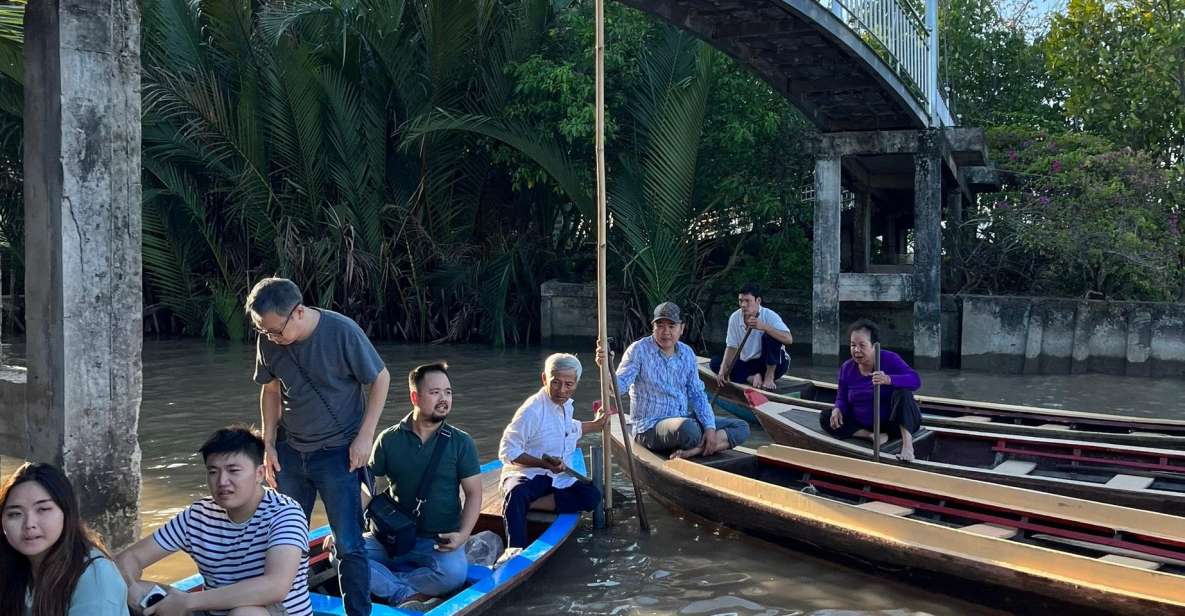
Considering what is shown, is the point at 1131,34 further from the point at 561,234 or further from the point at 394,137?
the point at 394,137

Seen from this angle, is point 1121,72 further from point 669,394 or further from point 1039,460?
point 669,394

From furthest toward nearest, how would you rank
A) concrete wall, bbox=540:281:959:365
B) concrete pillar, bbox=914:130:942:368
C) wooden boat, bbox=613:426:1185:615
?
1. concrete wall, bbox=540:281:959:365
2. concrete pillar, bbox=914:130:942:368
3. wooden boat, bbox=613:426:1185:615

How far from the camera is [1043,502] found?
5.45 metres

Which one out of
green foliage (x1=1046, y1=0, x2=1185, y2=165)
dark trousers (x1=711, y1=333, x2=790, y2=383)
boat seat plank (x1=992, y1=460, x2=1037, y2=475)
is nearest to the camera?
boat seat plank (x1=992, y1=460, x2=1037, y2=475)

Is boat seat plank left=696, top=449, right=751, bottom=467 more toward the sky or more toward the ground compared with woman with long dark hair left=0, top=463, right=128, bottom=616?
more toward the ground

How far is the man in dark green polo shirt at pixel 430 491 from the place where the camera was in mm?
4668

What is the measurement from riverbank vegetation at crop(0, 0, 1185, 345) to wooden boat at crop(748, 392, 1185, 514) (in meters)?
7.39

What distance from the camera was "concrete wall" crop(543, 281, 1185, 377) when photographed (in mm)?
13031

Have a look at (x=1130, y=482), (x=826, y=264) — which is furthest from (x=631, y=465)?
(x=826, y=264)

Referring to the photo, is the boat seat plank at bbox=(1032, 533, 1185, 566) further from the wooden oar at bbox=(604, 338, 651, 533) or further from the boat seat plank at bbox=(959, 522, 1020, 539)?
the wooden oar at bbox=(604, 338, 651, 533)

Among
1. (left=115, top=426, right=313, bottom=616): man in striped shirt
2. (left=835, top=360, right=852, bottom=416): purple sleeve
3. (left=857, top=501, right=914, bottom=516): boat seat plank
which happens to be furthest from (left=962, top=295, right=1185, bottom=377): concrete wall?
(left=115, top=426, right=313, bottom=616): man in striped shirt

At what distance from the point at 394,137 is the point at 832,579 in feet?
39.7

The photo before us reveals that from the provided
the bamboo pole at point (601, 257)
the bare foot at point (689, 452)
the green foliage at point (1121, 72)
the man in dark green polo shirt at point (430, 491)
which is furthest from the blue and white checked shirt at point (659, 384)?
the green foliage at point (1121, 72)

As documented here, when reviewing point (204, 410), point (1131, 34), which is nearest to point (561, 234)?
point (204, 410)
